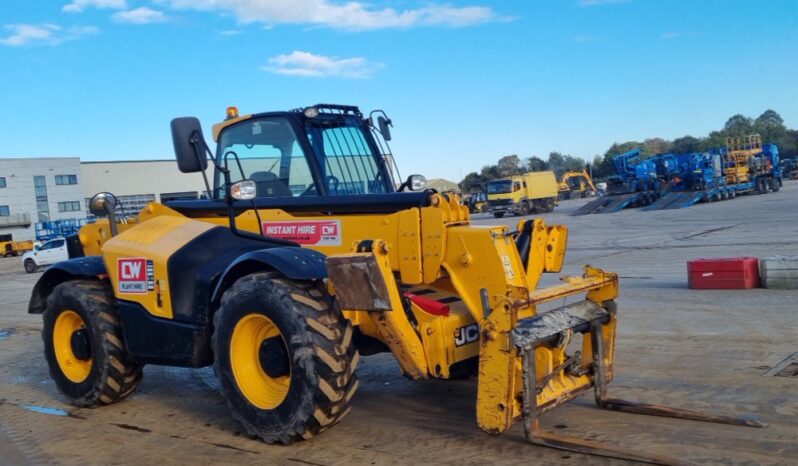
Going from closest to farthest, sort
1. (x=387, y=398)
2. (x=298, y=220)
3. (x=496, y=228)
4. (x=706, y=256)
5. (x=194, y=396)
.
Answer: (x=496, y=228) < (x=298, y=220) < (x=387, y=398) < (x=194, y=396) < (x=706, y=256)

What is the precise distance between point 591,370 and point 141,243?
3.87 meters

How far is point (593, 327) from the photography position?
5340mm

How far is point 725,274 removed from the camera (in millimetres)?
11391

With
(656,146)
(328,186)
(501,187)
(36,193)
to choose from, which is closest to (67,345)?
(328,186)

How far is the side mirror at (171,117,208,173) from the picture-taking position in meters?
5.86

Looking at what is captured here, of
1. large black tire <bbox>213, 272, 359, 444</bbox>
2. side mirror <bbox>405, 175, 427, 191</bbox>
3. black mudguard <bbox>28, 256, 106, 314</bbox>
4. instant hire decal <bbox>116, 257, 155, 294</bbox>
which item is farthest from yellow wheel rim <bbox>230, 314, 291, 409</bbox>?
black mudguard <bbox>28, 256, 106, 314</bbox>

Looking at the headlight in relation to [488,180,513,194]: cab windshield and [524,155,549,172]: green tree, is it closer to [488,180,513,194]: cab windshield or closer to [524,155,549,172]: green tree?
[488,180,513,194]: cab windshield

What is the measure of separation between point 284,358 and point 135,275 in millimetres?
1859

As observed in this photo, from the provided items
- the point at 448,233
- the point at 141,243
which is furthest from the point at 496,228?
the point at 141,243

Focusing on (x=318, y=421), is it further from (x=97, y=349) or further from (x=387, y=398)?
(x=97, y=349)

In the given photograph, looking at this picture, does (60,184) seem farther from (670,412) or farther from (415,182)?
(670,412)

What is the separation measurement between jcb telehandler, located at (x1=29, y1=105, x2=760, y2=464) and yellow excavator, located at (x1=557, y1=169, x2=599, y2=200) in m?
62.0

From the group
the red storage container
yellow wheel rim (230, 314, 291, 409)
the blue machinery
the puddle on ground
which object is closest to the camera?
yellow wheel rim (230, 314, 291, 409)

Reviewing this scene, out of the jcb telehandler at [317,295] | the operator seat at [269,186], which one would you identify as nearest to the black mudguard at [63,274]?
the jcb telehandler at [317,295]
